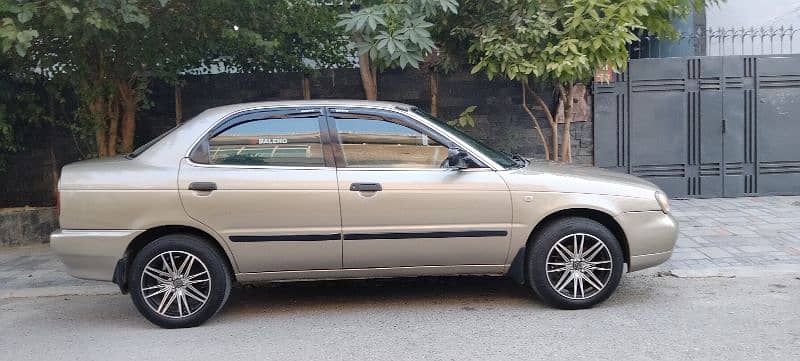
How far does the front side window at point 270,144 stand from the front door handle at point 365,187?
31cm

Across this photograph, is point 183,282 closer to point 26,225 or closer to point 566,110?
point 26,225

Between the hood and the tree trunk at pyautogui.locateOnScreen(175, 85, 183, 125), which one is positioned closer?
the hood

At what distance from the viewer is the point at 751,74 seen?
34.1ft

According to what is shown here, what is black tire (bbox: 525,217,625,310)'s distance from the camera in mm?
5879

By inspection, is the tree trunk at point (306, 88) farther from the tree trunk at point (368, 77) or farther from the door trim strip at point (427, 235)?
the door trim strip at point (427, 235)

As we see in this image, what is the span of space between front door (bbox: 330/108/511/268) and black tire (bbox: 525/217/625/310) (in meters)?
0.26

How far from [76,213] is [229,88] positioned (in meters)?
4.65

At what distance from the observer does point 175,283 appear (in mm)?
5758

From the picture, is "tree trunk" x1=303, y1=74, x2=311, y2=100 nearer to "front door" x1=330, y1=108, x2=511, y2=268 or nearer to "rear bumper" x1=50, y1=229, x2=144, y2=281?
"front door" x1=330, y1=108, x2=511, y2=268

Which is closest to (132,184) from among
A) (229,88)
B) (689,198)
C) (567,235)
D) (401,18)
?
(401,18)

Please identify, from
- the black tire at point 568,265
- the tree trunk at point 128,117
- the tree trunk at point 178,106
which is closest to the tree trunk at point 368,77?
the tree trunk at point 178,106

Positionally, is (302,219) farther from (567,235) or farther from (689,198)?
(689,198)

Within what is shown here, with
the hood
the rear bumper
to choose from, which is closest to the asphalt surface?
the rear bumper

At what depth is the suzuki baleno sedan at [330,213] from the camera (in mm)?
5684
